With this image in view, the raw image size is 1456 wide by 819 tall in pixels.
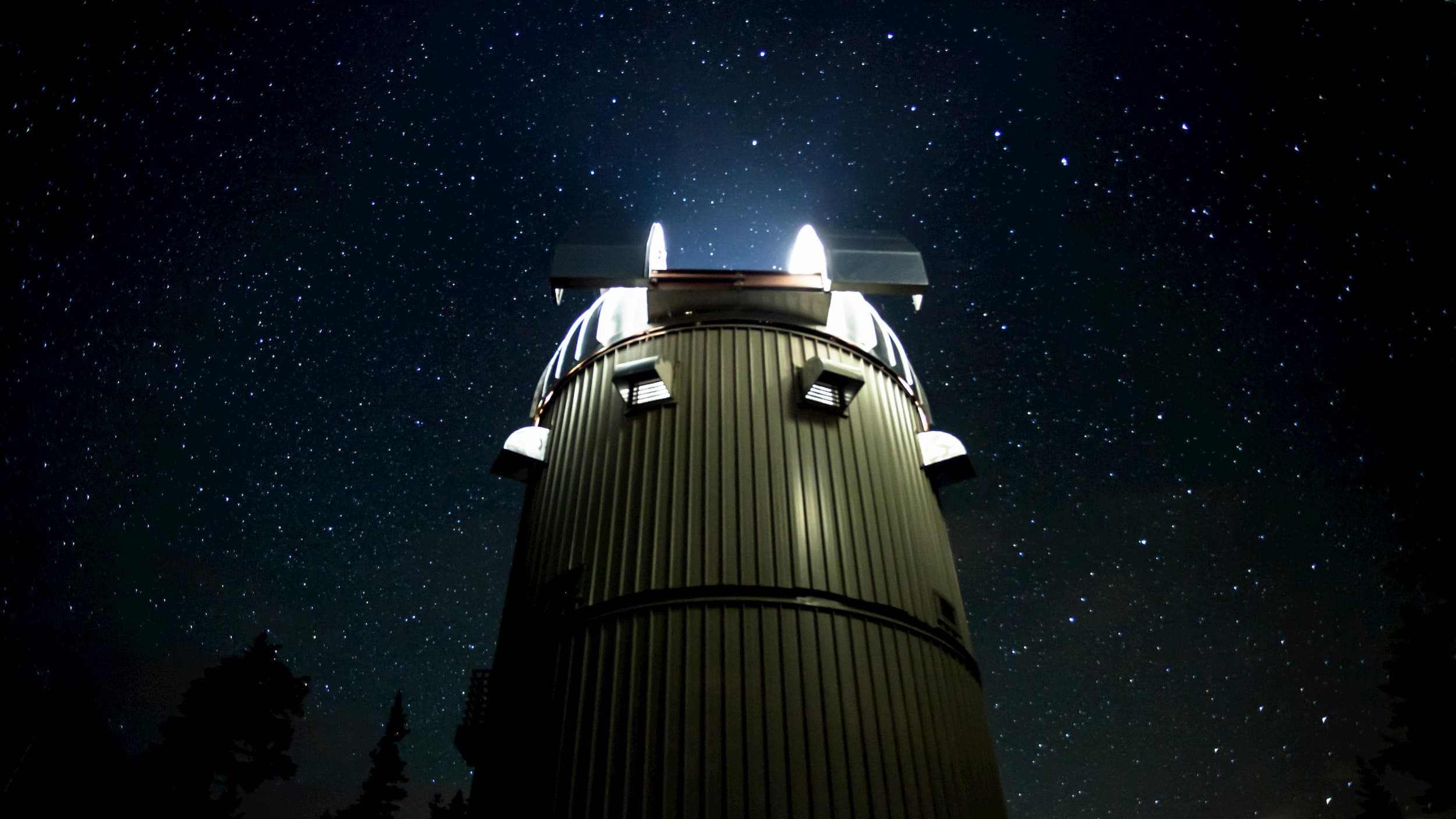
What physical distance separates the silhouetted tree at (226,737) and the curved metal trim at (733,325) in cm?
1651

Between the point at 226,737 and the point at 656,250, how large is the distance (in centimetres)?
1888

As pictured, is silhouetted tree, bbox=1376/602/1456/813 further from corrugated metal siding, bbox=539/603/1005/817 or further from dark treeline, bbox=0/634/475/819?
dark treeline, bbox=0/634/475/819

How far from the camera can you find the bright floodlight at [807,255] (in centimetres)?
902

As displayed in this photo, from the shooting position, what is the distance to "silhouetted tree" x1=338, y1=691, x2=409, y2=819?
88.9 ft

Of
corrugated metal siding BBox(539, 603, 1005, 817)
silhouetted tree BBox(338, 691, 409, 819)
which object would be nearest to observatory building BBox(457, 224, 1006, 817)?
corrugated metal siding BBox(539, 603, 1005, 817)

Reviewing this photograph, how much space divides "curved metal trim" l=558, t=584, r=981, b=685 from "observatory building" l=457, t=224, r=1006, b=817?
20mm

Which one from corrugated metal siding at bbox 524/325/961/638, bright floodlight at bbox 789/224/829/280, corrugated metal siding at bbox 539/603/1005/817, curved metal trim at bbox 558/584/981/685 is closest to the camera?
corrugated metal siding at bbox 539/603/1005/817

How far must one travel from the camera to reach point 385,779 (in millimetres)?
27938

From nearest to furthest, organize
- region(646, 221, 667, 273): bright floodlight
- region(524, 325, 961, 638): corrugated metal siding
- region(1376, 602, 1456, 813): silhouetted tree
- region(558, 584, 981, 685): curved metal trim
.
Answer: region(558, 584, 981, 685): curved metal trim → region(524, 325, 961, 638): corrugated metal siding → region(646, 221, 667, 273): bright floodlight → region(1376, 602, 1456, 813): silhouetted tree

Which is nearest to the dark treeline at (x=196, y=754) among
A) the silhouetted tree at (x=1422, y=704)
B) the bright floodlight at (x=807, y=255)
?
the bright floodlight at (x=807, y=255)

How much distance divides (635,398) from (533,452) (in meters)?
1.57

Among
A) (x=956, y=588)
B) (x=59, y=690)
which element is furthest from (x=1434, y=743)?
(x=59, y=690)

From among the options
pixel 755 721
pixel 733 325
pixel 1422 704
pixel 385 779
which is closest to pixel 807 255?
pixel 733 325

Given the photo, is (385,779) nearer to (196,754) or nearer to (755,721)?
(196,754)
